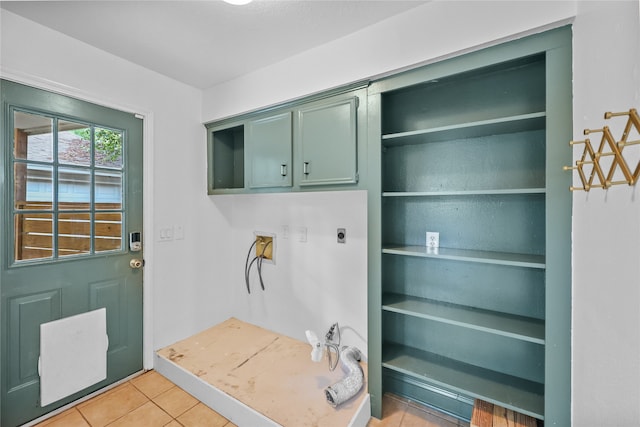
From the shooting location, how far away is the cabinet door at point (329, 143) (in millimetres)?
1684

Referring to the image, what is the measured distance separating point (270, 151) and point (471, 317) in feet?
5.59

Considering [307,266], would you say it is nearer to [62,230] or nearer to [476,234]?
[476,234]

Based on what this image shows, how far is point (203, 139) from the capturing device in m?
2.55

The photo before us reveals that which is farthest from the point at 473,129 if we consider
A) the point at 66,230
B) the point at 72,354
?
the point at 72,354

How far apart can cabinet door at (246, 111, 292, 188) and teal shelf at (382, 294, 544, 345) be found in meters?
1.13

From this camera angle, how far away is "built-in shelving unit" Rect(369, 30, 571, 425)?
3.98ft

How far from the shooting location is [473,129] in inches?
56.6

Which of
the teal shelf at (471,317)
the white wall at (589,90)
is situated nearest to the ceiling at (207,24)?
the white wall at (589,90)

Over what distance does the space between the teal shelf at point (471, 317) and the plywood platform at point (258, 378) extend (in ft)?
2.01

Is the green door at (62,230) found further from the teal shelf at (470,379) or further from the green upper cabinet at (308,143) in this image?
the teal shelf at (470,379)

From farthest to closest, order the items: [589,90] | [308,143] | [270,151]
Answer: [270,151]
[308,143]
[589,90]

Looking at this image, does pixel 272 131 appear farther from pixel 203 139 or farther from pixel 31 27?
pixel 31 27

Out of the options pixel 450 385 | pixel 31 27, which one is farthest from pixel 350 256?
pixel 31 27

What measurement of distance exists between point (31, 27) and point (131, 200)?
113 centimetres
